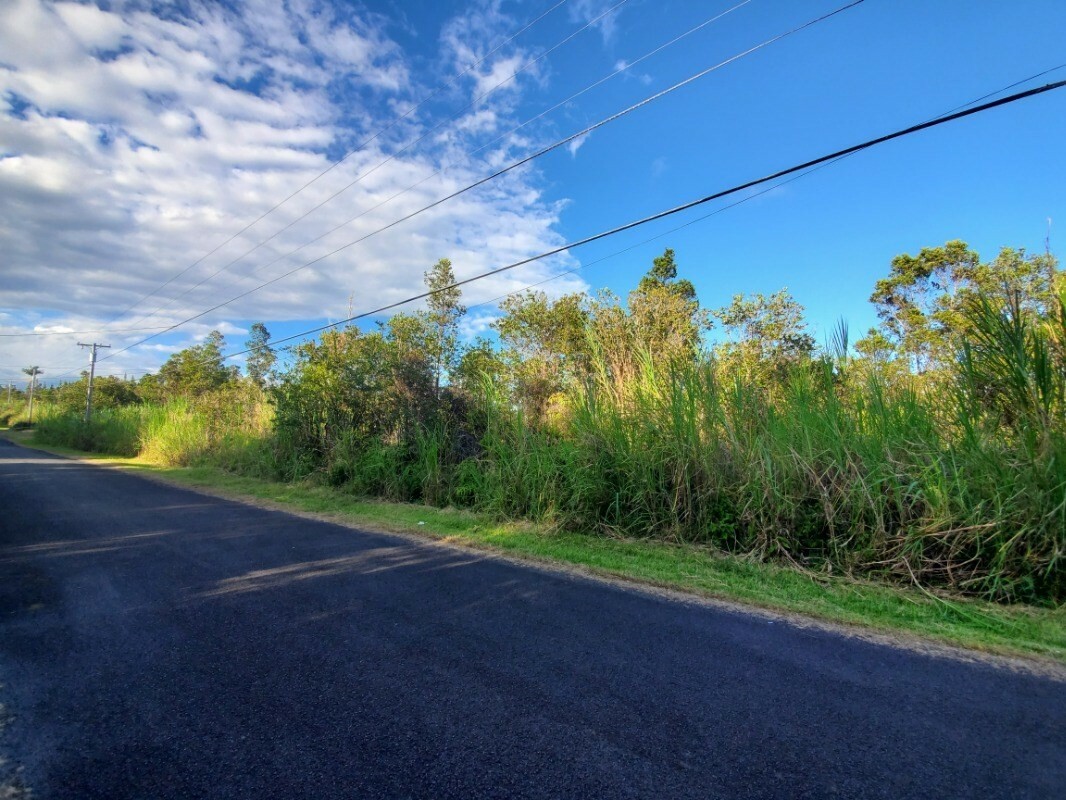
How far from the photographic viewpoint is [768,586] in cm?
479

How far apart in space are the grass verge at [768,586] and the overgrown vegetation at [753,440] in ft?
1.14

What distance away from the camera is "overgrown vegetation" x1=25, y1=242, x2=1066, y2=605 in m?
4.79

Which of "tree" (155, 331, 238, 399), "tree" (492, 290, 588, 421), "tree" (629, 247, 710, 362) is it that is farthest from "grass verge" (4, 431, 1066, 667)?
"tree" (155, 331, 238, 399)

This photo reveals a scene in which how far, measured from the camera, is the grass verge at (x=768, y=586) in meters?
3.75

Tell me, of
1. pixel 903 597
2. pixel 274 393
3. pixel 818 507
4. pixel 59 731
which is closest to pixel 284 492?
pixel 274 393

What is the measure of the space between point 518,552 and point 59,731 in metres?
4.24

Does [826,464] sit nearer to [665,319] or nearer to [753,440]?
[753,440]

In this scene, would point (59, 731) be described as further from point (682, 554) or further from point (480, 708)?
point (682, 554)

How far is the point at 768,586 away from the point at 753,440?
2011 mm

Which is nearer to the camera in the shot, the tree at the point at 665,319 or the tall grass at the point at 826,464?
the tall grass at the point at 826,464

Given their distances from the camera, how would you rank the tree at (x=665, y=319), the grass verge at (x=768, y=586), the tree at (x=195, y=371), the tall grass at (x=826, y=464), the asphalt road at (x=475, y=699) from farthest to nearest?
the tree at (x=195, y=371), the tree at (x=665, y=319), the tall grass at (x=826, y=464), the grass verge at (x=768, y=586), the asphalt road at (x=475, y=699)

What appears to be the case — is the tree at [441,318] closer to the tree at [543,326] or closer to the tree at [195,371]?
the tree at [543,326]

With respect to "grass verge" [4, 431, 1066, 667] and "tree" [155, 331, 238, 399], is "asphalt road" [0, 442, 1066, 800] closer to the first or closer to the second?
"grass verge" [4, 431, 1066, 667]

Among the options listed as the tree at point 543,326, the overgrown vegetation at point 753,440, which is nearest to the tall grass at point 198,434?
the overgrown vegetation at point 753,440
